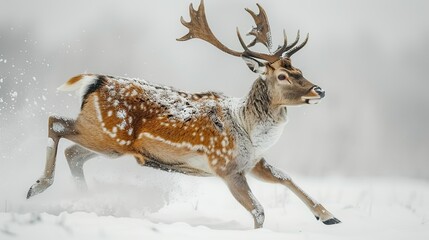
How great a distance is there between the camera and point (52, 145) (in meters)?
5.32

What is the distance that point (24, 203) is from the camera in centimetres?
599

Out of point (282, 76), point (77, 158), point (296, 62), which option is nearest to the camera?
point (282, 76)

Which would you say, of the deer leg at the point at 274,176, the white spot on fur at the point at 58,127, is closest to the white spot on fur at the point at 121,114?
the white spot on fur at the point at 58,127

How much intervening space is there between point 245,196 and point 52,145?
212 cm

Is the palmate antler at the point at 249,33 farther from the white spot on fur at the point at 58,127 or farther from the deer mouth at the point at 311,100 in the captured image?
the white spot on fur at the point at 58,127

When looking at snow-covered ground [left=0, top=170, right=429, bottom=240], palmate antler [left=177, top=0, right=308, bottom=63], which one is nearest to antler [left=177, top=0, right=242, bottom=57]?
palmate antler [left=177, top=0, right=308, bottom=63]

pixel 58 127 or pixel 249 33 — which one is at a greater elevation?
pixel 249 33

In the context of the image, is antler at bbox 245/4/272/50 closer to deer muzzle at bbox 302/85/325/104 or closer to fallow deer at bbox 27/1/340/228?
fallow deer at bbox 27/1/340/228

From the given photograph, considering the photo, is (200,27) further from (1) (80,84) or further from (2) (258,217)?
(2) (258,217)

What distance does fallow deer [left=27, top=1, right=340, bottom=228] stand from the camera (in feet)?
17.5

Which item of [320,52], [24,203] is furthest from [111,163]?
[320,52]

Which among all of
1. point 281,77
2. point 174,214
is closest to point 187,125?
point 281,77

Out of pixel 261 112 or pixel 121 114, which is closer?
pixel 121 114

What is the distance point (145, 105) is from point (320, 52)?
854 inches
